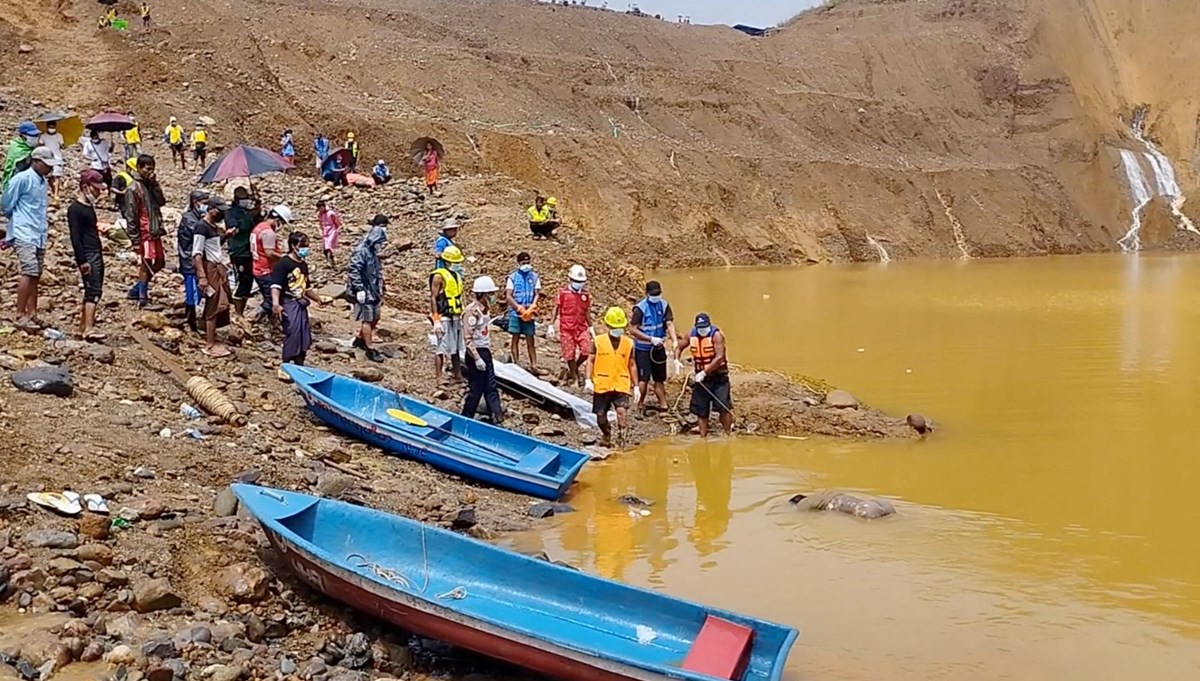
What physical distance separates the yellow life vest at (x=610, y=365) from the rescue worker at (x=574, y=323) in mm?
1456

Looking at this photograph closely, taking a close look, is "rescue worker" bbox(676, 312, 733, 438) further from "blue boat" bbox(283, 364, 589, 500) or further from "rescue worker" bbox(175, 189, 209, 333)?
"rescue worker" bbox(175, 189, 209, 333)

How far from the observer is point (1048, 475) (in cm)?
1109

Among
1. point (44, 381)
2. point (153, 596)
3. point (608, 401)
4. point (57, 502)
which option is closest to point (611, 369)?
point (608, 401)

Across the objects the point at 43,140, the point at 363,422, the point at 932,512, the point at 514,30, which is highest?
the point at 514,30

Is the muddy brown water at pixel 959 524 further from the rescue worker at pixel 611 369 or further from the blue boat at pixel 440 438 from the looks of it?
the rescue worker at pixel 611 369

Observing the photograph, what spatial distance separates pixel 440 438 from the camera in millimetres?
10617

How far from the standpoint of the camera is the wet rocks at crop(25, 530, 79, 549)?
6.17m

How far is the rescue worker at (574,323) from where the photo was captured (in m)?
13.2

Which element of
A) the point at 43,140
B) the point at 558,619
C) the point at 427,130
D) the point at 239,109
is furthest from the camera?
the point at 427,130

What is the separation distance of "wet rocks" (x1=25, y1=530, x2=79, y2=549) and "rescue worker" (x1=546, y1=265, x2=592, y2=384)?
738 centimetres

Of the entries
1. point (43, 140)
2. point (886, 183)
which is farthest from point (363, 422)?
point (886, 183)

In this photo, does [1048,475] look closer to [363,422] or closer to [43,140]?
[363,422]

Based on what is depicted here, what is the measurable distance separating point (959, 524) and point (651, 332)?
425 centimetres

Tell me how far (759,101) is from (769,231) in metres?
13.1
